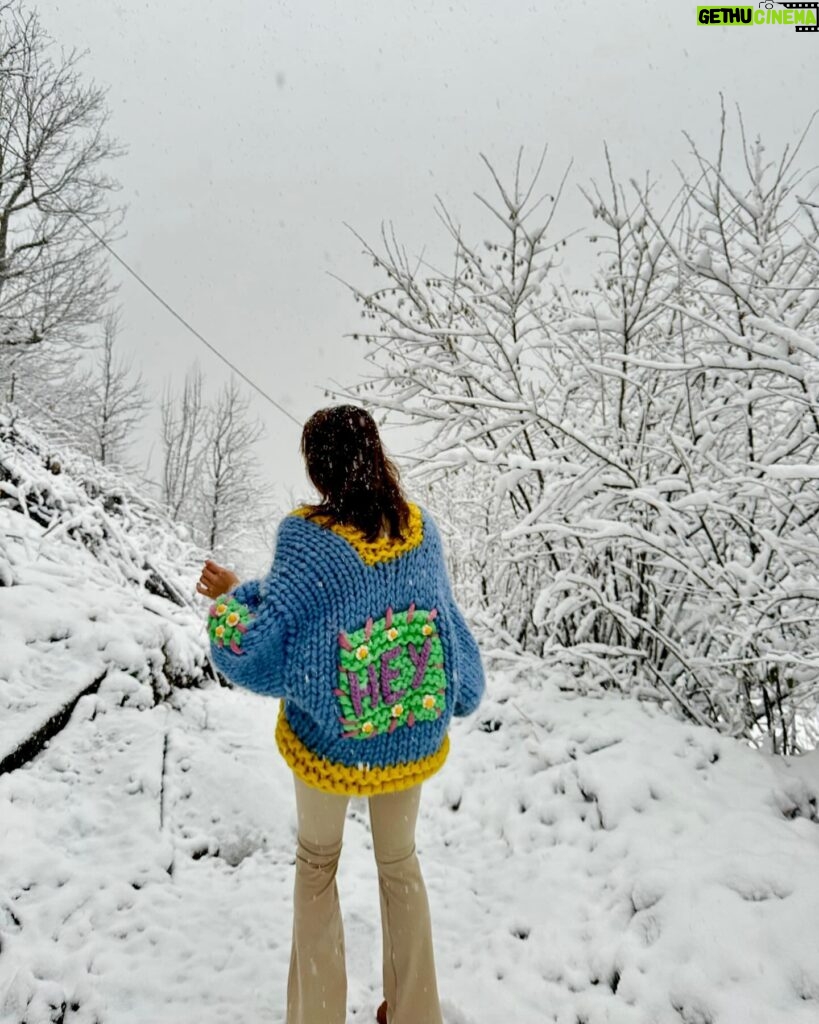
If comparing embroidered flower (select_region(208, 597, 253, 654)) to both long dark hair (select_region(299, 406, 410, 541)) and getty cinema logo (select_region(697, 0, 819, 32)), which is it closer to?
long dark hair (select_region(299, 406, 410, 541))

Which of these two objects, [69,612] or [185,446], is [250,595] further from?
[185,446]

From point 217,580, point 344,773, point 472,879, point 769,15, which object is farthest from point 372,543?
point 769,15

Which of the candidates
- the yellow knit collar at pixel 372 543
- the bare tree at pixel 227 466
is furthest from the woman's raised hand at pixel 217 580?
the bare tree at pixel 227 466

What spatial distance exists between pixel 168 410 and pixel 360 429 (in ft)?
64.7

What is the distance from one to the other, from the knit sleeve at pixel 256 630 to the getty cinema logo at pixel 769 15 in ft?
12.7

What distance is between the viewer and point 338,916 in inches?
69.8

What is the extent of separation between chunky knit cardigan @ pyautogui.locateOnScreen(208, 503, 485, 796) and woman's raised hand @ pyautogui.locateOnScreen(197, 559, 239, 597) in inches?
5.8

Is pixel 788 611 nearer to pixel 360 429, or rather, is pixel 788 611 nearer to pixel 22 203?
pixel 360 429

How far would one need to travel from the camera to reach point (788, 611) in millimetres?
3088

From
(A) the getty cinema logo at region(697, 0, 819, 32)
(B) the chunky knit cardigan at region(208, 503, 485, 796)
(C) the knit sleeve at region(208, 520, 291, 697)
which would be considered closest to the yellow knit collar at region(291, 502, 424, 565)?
(B) the chunky knit cardigan at region(208, 503, 485, 796)

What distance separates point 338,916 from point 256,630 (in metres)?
0.91

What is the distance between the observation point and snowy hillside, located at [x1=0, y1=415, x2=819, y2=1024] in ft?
6.31

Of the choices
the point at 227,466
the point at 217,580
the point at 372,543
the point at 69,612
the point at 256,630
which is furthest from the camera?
the point at 227,466

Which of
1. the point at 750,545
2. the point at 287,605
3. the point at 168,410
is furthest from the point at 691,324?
the point at 168,410
